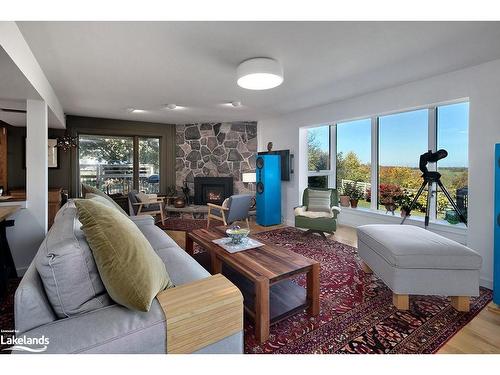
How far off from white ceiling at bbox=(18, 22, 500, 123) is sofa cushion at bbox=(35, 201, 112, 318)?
161cm

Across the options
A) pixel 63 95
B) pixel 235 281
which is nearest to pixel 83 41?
pixel 63 95

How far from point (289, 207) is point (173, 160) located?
9.81 feet

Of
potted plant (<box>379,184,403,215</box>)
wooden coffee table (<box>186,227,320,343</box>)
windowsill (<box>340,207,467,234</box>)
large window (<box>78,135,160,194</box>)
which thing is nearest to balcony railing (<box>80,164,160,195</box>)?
large window (<box>78,135,160,194</box>)

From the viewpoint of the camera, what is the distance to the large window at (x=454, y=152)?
3133mm

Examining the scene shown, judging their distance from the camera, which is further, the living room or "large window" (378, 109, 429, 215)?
"large window" (378, 109, 429, 215)

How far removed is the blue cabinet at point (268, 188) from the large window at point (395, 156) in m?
0.74

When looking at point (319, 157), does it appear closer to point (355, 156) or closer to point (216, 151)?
point (355, 156)

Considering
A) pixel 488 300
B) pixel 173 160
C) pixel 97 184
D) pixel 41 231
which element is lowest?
pixel 488 300

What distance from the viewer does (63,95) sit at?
349 centimetres

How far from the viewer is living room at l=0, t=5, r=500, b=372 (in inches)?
41.3

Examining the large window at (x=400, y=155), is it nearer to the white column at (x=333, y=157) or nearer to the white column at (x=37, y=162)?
the white column at (x=333, y=157)

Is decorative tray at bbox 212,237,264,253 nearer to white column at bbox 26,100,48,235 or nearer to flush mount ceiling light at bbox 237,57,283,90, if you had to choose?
flush mount ceiling light at bbox 237,57,283,90
